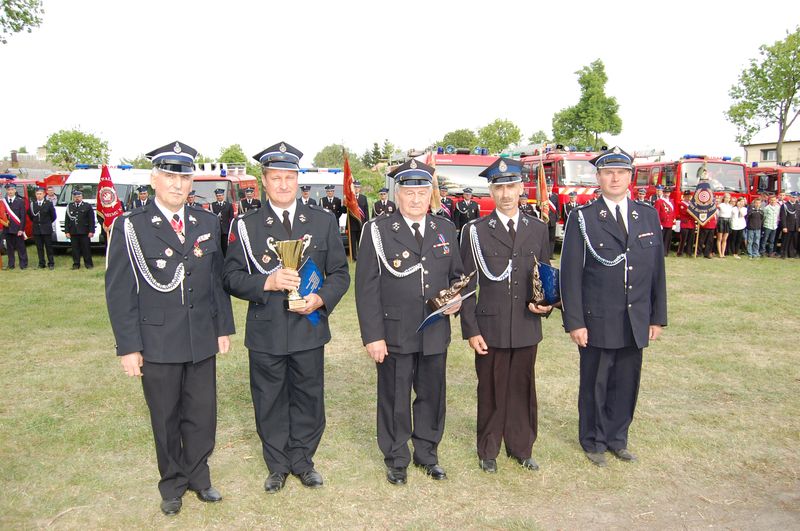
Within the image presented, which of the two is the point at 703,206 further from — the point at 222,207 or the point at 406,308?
the point at 406,308

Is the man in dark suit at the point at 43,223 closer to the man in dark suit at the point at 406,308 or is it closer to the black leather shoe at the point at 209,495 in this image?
the black leather shoe at the point at 209,495

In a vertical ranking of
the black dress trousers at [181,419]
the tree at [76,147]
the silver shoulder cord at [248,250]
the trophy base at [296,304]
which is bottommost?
the black dress trousers at [181,419]

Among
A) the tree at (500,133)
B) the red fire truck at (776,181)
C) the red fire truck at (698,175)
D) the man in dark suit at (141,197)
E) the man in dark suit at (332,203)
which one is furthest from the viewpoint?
the tree at (500,133)

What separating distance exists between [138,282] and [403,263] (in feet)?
5.26

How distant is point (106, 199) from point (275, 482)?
12522mm

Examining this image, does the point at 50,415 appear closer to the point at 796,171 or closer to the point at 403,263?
the point at 403,263

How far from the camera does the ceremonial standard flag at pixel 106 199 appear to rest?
1434 centimetres

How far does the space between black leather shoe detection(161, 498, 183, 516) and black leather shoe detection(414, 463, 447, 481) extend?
1591mm

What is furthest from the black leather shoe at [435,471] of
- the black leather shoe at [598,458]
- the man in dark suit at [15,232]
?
the man in dark suit at [15,232]

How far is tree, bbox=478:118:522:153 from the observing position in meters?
53.8

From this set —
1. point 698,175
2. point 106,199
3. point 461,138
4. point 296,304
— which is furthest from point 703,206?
point 461,138

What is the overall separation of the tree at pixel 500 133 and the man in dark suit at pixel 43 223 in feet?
141

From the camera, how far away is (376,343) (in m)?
3.91

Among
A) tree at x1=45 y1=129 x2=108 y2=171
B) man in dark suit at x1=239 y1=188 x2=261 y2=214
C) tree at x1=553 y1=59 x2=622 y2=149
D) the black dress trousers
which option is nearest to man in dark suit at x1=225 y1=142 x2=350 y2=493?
the black dress trousers
